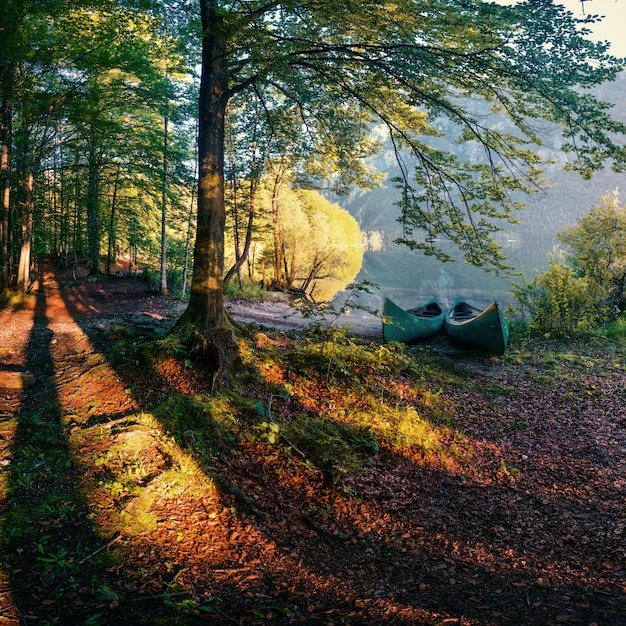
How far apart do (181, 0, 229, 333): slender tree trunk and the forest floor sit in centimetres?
87

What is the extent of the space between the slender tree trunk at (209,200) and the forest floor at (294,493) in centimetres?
87

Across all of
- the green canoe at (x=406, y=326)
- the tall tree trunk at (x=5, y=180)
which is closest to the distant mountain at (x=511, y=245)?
the green canoe at (x=406, y=326)

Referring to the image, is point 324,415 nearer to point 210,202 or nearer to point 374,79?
point 210,202

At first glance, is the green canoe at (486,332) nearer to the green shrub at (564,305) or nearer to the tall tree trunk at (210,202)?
the green shrub at (564,305)

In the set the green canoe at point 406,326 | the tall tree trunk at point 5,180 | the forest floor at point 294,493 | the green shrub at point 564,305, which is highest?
the tall tree trunk at point 5,180

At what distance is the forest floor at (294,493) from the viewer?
3031 mm

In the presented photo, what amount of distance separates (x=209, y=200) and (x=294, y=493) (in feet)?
14.2

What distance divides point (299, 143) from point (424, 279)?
3118 inches

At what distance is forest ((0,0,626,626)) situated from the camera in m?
3.22

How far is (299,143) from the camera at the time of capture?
42.7ft

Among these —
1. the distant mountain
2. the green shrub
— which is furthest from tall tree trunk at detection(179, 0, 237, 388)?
the distant mountain

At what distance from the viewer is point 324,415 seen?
606 centimetres

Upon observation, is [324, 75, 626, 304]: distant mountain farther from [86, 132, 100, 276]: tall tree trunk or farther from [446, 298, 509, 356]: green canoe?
[446, 298, 509, 356]: green canoe

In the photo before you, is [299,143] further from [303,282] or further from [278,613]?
[303,282]
